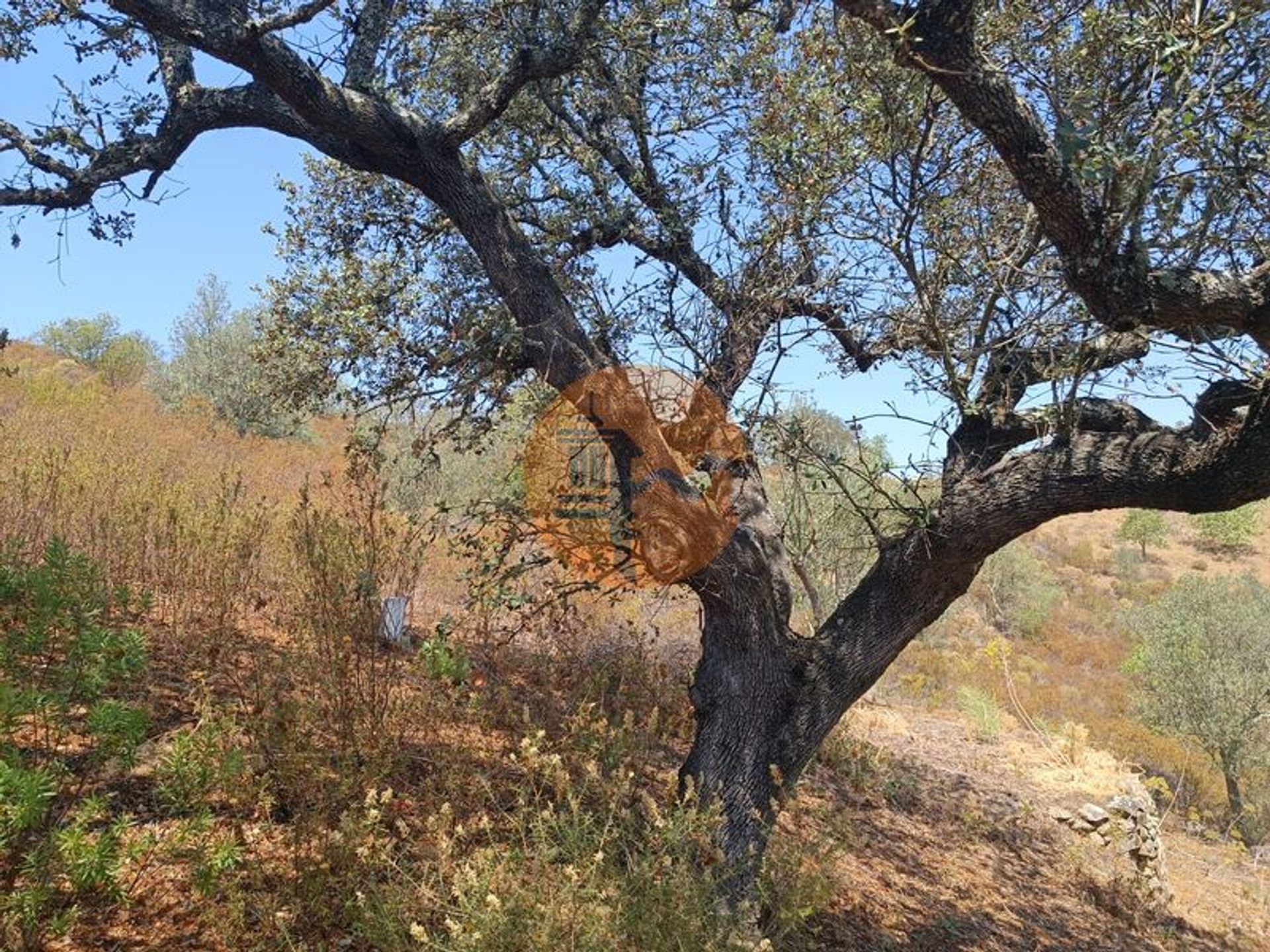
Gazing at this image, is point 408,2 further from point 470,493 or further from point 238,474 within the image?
point 470,493

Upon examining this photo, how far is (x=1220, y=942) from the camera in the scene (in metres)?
5.76

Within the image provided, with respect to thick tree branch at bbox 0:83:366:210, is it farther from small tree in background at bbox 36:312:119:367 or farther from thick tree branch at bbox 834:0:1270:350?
small tree in background at bbox 36:312:119:367

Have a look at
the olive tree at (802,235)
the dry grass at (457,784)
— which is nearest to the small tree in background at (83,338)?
the dry grass at (457,784)

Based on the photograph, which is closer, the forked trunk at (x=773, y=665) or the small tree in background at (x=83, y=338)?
the forked trunk at (x=773, y=665)

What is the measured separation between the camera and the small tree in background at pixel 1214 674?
13242 mm

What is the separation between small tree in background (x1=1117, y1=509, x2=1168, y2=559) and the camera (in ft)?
105

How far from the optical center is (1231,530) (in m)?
29.0

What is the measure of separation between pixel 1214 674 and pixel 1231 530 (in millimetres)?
19876

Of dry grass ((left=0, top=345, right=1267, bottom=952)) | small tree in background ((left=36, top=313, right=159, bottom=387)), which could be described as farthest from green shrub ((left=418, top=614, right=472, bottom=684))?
small tree in background ((left=36, top=313, right=159, bottom=387))

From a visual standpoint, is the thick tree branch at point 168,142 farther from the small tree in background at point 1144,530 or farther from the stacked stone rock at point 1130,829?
the small tree in background at point 1144,530

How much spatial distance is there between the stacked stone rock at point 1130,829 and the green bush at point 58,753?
7559 millimetres

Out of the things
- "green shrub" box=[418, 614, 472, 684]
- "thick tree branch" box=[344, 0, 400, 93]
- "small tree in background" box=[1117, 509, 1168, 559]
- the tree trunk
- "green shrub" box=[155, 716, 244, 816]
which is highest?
"small tree in background" box=[1117, 509, 1168, 559]

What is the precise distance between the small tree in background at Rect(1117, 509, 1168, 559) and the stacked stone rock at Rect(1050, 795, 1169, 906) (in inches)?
1176

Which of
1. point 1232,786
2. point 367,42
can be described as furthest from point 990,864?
point 1232,786
